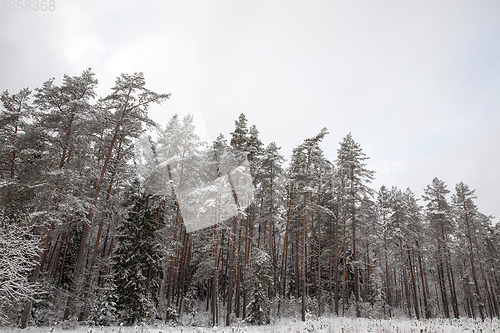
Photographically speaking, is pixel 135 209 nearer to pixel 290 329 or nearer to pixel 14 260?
pixel 14 260

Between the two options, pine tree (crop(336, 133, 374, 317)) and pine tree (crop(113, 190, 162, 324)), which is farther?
pine tree (crop(336, 133, 374, 317))

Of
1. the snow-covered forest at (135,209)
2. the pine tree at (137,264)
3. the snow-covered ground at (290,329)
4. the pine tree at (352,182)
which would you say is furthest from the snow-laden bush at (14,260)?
the pine tree at (352,182)

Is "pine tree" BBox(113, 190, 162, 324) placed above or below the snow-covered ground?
above

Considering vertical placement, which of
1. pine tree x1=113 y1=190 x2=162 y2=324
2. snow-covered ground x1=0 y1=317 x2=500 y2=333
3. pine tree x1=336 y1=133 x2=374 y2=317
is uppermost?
pine tree x1=336 y1=133 x2=374 y2=317

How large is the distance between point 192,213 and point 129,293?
24.4 ft

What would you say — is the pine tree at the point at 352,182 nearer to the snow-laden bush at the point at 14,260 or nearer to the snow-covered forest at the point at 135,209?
the snow-covered forest at the point at 135,209

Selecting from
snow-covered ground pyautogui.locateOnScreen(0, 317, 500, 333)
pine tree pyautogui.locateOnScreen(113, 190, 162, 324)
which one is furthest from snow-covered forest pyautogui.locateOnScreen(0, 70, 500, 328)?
snow-covered ground pyautogui.locateOnScreen(0, 317, 500, 333)

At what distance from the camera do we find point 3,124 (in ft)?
55.0

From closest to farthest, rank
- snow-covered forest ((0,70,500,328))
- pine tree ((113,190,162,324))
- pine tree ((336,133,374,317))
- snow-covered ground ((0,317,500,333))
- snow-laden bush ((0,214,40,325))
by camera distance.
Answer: snow-laden bush ((0,214,40,325)) → snow-covered ground ((0,317,500,333)) → snow-covered forest ((0,70,500,328)) → pine tree ((113,190,162,324)) → pine tree ((336,133,374,317))

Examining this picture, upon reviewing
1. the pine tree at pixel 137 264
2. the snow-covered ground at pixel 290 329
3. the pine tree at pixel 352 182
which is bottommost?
the snow-covered ground at pixel 290 329

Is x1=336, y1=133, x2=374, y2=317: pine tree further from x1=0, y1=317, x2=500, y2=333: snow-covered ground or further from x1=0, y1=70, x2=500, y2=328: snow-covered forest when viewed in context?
x1=0, y1=317, x2=500, y2=333: snow-covered ground

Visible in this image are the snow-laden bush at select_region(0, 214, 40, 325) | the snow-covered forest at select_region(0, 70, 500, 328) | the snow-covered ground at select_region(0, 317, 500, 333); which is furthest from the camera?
the snow-covered forest at select_region(0, 70, 500, 328)

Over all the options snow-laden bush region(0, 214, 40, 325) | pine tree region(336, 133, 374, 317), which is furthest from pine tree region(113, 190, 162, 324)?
pine tree region(336, 133, 374, 317)

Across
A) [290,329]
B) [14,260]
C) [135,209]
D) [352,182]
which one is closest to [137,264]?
[135,209]
